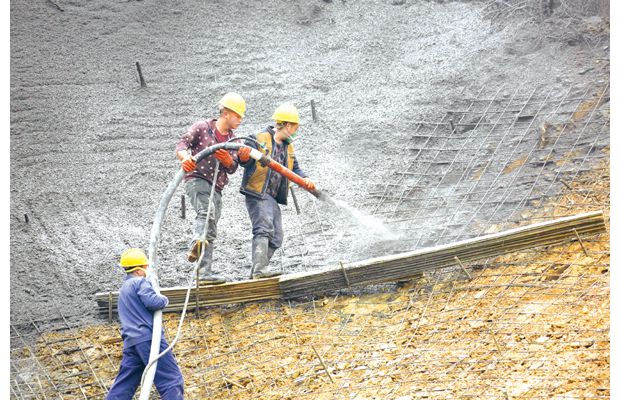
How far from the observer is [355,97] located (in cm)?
822

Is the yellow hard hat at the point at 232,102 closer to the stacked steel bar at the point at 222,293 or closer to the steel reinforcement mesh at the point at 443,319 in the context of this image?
the stacked steel bar at the point at 222,293

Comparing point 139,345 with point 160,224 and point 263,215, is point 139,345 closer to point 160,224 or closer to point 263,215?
point 160,224

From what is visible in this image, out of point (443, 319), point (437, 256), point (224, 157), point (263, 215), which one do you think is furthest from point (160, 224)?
point (437, 256)

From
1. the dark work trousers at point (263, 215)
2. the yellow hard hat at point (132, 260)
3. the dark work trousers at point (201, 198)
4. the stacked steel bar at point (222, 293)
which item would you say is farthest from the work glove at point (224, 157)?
the yellow hard hat at point (132, 260)

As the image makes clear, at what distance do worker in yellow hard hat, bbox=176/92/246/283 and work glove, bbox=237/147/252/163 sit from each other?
8cm

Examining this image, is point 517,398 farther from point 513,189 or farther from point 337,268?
point 513,189

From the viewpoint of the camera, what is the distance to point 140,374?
448 cm

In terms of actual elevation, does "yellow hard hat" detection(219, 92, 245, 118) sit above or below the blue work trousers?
above

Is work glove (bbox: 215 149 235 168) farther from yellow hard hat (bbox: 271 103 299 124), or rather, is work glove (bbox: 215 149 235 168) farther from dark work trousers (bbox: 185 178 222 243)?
yellow hard hat (bbox: 271 103 299 124)

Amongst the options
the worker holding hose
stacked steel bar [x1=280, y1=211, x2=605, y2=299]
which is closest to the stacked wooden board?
stacked steel bar [x1=280, y1=211, x2=605, y2=299]

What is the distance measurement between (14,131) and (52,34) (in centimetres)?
167

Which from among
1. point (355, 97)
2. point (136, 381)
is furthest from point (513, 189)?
point (136, 381)

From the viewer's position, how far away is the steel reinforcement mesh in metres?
4.48

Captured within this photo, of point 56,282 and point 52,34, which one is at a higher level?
point 52,34
